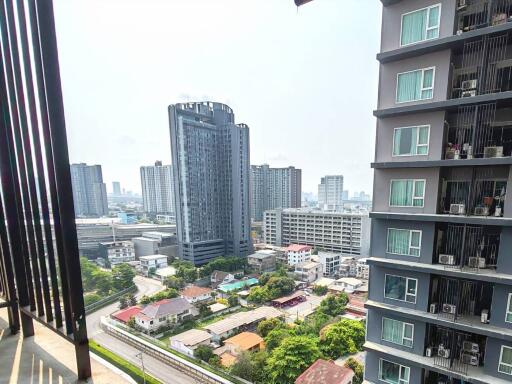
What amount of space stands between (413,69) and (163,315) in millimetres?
13923

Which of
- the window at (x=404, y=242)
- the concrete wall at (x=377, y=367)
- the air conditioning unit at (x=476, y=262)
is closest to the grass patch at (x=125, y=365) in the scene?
the concrete wall at (x=377, y=367)

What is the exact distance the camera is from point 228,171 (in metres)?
24.0

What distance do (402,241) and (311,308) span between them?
13625 mm

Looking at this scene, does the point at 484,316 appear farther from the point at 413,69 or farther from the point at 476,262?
the point at 413,69

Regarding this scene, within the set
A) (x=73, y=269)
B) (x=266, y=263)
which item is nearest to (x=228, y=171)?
(x=266, y=263)

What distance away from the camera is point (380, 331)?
11.2 ft

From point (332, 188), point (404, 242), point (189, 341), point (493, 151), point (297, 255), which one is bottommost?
point (297, 255)

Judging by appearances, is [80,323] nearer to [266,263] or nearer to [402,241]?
[402,241]

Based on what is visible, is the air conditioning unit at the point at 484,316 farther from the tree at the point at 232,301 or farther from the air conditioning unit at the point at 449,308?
the tree at the point at 232,301

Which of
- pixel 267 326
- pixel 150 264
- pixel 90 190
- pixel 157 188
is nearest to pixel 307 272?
pixel 267 326

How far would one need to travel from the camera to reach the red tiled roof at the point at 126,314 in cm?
1334

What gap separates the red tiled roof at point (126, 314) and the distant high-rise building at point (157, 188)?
28772 mm

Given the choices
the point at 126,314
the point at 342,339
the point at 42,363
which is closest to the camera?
the point at 42,363

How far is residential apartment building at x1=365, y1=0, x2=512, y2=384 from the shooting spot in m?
2.64
